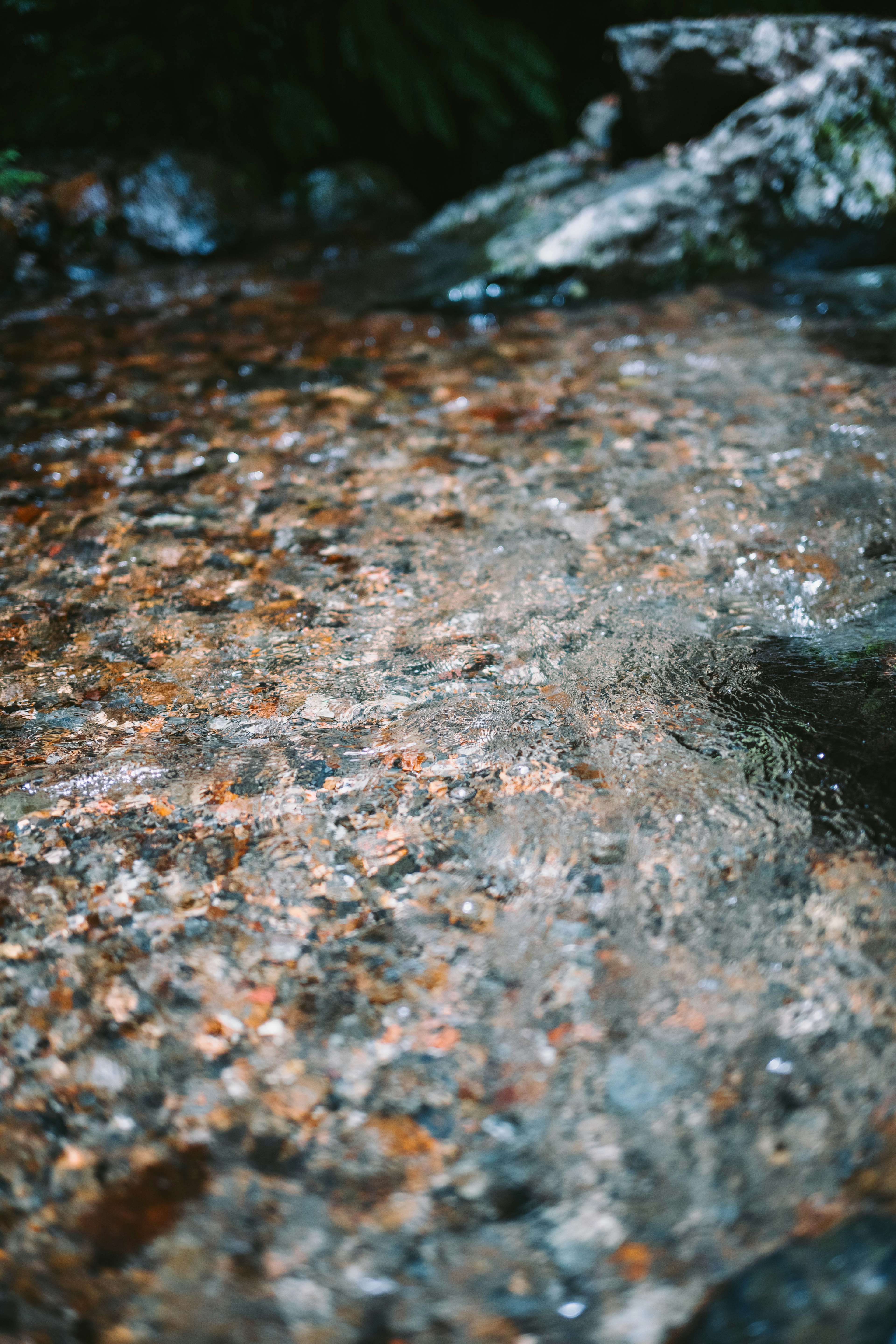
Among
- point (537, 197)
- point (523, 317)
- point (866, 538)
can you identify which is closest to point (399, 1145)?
point (866, 538)

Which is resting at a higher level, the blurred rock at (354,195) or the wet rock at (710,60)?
the wet rock at (710,60)

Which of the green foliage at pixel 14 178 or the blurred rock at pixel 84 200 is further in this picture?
the blurred rock at pixel 84 200

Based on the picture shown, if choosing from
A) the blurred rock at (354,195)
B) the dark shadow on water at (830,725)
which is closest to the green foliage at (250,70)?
the blurred rock at (354,195)

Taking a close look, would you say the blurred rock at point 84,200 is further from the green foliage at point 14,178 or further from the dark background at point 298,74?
the dark background at point 298,74

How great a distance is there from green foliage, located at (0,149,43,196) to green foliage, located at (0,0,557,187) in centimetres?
47

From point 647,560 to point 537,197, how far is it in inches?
105

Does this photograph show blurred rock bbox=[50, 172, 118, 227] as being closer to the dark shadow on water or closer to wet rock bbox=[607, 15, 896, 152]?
wet rock bbox=[607, 15, 896, 152]

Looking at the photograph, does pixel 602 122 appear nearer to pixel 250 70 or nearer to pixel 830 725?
pixel 250 70

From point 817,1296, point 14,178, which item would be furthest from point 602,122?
point 817,1296

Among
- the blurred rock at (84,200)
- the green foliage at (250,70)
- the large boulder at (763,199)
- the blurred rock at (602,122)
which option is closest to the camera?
the large boulder at (763,199)

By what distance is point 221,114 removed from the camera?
4.05 metres

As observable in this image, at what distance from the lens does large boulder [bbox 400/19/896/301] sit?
295 centimetres

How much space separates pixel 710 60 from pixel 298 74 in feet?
6.77

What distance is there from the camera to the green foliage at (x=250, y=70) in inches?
148
